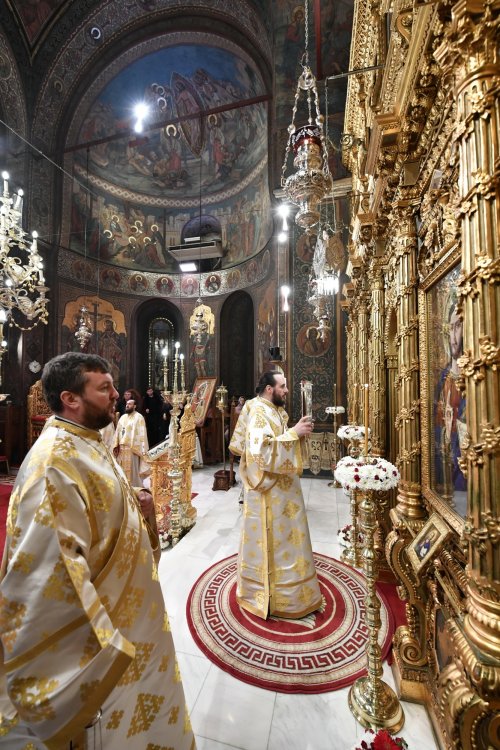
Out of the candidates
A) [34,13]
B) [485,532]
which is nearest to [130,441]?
[485,532]

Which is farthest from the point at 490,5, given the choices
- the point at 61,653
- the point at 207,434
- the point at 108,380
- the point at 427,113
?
the point at 207,434

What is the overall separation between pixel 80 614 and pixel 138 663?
1.90 ft

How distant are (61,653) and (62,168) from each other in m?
14.7

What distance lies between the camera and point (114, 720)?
1.26 meters

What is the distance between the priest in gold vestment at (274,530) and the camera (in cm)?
302

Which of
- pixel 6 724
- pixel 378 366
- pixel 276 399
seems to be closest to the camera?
pixel 6 724

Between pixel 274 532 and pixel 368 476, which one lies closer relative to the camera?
pixel 368 476

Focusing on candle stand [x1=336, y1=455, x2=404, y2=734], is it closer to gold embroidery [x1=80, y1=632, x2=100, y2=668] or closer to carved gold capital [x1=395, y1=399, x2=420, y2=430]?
carved gold capital [x1=395, y1=399, x2=420, y2=430]

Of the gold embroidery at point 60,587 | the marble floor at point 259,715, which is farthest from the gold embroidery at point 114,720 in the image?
the marble floor at point 259,715

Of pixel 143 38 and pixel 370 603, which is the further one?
pixel 143 38

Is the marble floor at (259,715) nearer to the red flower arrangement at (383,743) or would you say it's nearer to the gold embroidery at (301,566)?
the red flower arrangement at (383,743)

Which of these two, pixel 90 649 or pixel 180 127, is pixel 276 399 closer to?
pixel 90 649

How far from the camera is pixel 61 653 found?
1.02 metres

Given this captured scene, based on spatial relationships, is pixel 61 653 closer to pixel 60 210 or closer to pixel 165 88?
pixel 60 210
